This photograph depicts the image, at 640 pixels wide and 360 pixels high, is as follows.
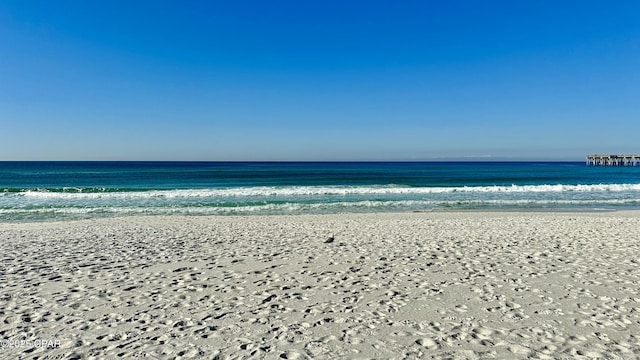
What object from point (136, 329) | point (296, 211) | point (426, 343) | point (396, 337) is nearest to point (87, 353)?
point (136, 329)

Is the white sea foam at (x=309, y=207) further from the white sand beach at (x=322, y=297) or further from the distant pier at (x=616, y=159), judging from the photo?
the distant pier at (x=616, y=159)

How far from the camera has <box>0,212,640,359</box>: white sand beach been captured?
4.36 meters

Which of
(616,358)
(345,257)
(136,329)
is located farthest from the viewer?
(345,257)

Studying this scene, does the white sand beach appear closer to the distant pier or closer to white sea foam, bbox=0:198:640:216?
white sea foam, bbox=0:198:640:216

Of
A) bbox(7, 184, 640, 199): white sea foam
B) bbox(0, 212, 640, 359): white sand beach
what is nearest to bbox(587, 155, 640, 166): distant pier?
bbox(7, 184, 640, 199): white sea foam

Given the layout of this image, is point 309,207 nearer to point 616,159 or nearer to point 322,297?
point 322,297

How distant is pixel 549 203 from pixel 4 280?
25.1 m

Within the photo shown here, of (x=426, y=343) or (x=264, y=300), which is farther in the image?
(x=264, y=300)

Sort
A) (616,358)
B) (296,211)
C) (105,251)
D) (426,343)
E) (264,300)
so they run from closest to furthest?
1. (616,358)
2. (426,343)
3. (264,300)
4. (105,251)
5. (296,211)

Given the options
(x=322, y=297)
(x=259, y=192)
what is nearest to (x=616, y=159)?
(x=259, y=192)

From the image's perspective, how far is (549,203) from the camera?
72.9ft

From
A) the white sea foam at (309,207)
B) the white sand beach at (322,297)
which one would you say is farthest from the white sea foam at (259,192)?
the white sand beach at (322,297)

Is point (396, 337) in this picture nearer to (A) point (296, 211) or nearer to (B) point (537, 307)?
(B) point (537, 307)

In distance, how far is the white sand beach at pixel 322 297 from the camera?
4355mm
